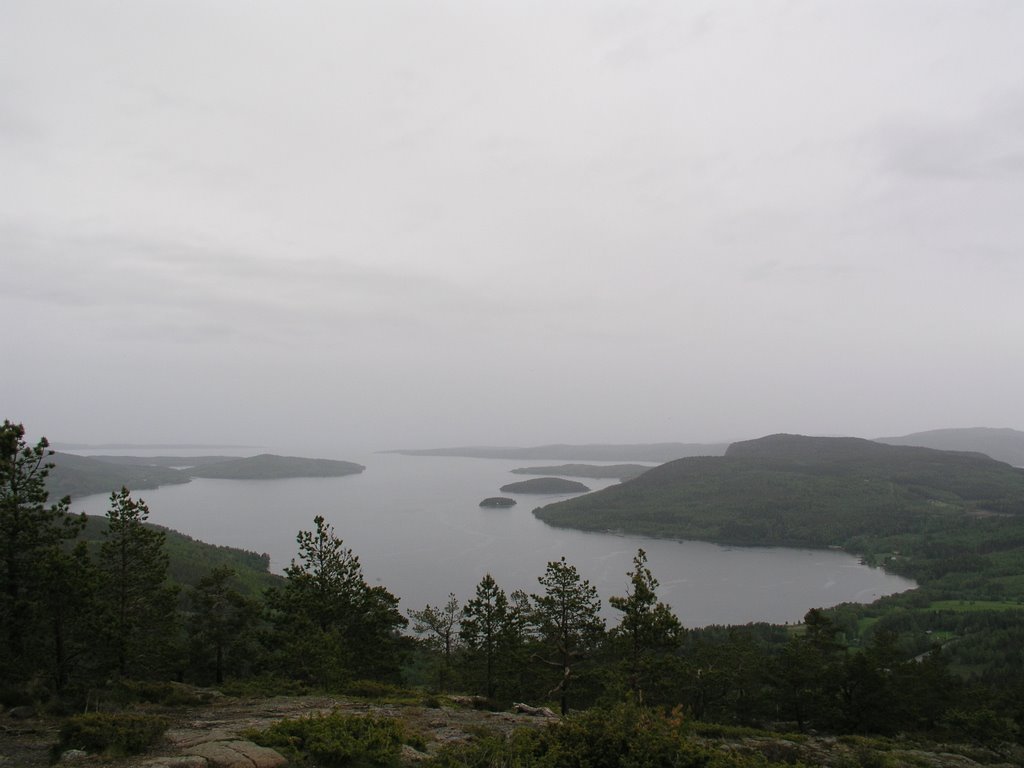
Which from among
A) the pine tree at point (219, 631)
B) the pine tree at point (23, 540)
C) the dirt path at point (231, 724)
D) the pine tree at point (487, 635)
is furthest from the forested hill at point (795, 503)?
the pine tree at point (23, 540)

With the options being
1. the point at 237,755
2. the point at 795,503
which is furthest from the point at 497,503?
the point at 237,755

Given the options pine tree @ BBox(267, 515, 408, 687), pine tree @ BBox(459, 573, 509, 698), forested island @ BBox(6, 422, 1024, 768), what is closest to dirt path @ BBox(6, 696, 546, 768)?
forested island @ BBox(6, 422, 1024, 768)

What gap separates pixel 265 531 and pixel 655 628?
118189 millimetres

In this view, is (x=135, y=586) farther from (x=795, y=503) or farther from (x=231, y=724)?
(x=795, y=503)

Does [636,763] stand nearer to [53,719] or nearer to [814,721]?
[53,719]

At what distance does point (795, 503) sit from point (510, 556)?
105046 millimetres

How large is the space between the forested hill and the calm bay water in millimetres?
12229

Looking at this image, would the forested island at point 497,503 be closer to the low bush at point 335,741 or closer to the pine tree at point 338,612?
the pine tree at point 338,612

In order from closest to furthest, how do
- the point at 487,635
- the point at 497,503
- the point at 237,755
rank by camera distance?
the point at 237,755, the point at 487,635, the point at 497,503

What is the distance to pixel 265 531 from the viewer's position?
119688 millimetres

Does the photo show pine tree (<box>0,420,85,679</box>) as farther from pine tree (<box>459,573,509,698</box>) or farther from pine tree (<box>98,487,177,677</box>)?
pine tree (<box>459,573,509,698</box>)

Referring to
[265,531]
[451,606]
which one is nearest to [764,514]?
[265,531]

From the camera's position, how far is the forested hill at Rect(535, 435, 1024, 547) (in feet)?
459

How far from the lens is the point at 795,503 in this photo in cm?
15888
